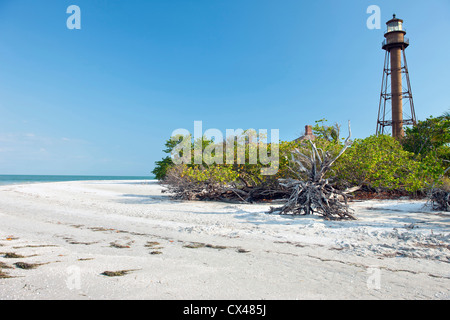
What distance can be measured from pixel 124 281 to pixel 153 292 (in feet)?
1.86

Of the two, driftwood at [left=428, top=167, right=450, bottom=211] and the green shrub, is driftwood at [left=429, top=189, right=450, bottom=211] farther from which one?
the green shrub

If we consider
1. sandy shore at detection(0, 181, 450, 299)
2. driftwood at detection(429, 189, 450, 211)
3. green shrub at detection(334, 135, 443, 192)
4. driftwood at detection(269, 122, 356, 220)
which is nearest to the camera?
sandy shore at detection(0, 181, 450, 299)

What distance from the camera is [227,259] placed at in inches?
191

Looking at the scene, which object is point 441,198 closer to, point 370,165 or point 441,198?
point 441,198

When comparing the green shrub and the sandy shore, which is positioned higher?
the green shrub

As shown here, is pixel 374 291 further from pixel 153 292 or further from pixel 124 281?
pixel 124 281

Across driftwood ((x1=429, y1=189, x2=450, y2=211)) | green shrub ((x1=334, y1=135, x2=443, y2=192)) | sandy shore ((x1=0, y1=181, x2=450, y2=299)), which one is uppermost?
green shrub ((x1=334, y1=135, x2=443, y2=192))

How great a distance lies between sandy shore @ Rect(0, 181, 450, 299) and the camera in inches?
135

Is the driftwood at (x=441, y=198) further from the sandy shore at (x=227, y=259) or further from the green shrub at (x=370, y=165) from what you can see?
the sandy shore at (x=227, y=259)

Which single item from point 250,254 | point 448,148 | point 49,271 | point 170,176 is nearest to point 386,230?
point 250,254

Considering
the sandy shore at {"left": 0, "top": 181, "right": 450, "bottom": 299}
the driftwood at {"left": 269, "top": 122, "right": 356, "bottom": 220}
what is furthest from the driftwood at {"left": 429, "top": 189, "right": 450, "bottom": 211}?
the driftwood at {"left": 269, "top": 122, "right": 356, "bottom": 220}

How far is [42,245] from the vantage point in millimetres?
5574

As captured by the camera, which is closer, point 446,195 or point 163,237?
point 163,237

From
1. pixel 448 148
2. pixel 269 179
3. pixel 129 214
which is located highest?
pixel 448 148
